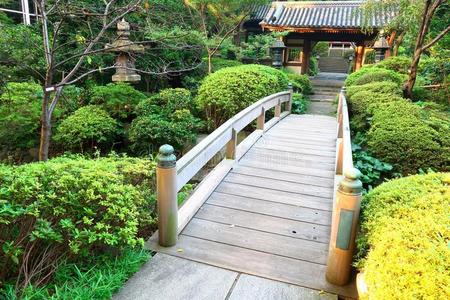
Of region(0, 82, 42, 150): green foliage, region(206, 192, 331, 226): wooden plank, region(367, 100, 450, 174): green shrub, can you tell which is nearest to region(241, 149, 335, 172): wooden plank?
region(367, 100, 450, 174): green shrub

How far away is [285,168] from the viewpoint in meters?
4.56

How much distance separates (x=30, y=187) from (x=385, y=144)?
13.4ft

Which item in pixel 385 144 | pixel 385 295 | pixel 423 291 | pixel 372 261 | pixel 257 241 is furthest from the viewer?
pixel 385 144

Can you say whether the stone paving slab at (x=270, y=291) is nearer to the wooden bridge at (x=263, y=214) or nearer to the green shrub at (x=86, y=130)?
the wooden bridge at (x=263, y=214)

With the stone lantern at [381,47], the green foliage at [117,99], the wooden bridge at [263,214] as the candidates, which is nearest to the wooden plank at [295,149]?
the wooden bridge at [263,214]

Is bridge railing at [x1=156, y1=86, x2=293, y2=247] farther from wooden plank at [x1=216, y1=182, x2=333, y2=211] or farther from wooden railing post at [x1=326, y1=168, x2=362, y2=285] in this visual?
wooden railing post at [x1=326, y1=168, x2=362, y2=285]

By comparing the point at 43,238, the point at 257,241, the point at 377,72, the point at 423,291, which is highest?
the point at 377,72

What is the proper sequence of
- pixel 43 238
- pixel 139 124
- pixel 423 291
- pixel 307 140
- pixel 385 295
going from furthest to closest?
pixel 139 124, pixel 307 140, pixel 43 238, pixel 385 295, pixel 423 291

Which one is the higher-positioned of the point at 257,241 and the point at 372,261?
the point at 372,261

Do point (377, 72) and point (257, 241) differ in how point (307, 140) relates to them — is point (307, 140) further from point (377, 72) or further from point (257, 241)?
point (377, 72)

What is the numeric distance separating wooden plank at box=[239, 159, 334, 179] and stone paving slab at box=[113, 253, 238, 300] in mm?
2250

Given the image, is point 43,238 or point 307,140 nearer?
point 43,238

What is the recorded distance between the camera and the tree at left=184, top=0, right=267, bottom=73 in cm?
1000

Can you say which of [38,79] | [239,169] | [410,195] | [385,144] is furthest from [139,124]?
[410,195]
